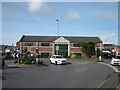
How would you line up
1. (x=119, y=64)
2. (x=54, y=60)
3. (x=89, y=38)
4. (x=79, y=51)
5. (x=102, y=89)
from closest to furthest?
(x=102, y=89), (x=119, y=64), (x=54, y=60), (x=79, y=51), (x=89, y=38)

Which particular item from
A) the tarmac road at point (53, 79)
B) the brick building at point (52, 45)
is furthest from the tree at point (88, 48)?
the tarmac road at point (53, 79)

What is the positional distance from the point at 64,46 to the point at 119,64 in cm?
4494

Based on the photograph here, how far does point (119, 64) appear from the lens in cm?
2912

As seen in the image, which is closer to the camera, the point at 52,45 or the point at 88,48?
the point at 88,48

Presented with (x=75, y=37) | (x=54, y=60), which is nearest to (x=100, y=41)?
(x=75, y=37)

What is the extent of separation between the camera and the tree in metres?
63.5

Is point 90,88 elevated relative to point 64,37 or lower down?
lower down

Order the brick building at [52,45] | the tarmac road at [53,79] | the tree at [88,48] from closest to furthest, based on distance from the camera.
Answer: the tarmac road at [53,79], the tree at [88,48], the brick building at [52,45]

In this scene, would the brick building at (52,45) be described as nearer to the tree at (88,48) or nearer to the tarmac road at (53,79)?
the tree at (88,48)

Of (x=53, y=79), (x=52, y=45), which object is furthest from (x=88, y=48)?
(x=53, y=79)

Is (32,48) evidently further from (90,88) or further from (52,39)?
(90,88)

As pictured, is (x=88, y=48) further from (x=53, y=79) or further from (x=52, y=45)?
(x=53, y=79)

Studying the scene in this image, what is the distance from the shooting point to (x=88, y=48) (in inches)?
2530

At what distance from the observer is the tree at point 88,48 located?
63.5m
